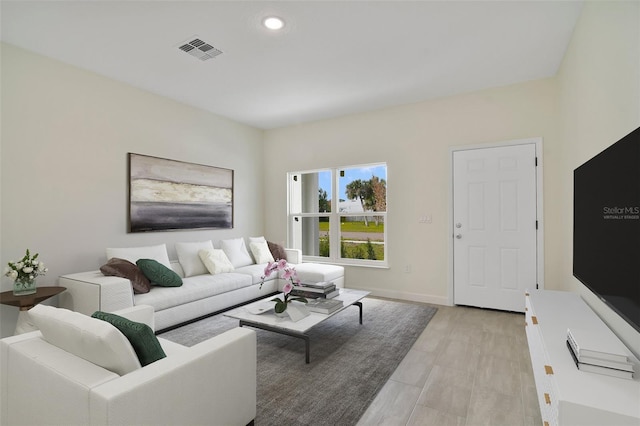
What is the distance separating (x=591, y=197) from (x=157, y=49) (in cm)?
367

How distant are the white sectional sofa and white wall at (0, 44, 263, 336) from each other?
0.36 meters

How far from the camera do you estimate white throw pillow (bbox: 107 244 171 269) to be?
346cm

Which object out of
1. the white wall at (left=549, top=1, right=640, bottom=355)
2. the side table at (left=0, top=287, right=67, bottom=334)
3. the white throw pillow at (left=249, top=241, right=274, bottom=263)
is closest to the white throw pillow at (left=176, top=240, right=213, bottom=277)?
the white throw pillow at (left=249, top=241, right=274, bottom=263)

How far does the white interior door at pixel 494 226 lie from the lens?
3.80 metres

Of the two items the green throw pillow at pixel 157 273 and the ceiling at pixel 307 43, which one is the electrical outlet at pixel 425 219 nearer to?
the ceiling at pixel 307 43

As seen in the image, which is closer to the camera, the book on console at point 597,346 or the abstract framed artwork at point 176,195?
the book on console at point 597,346

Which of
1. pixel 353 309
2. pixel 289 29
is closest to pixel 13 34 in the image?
pixel 289 29

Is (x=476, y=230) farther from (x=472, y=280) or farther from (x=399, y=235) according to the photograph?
(x=399, y=235)

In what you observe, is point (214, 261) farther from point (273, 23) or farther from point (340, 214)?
point (273, 23)

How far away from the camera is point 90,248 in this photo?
351 centimetres

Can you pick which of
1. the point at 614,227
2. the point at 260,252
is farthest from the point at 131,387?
the point at 260,252

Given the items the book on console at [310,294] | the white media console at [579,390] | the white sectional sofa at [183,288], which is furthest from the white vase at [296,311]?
the white media console at [579,390]

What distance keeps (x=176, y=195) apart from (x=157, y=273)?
4.40 ft
